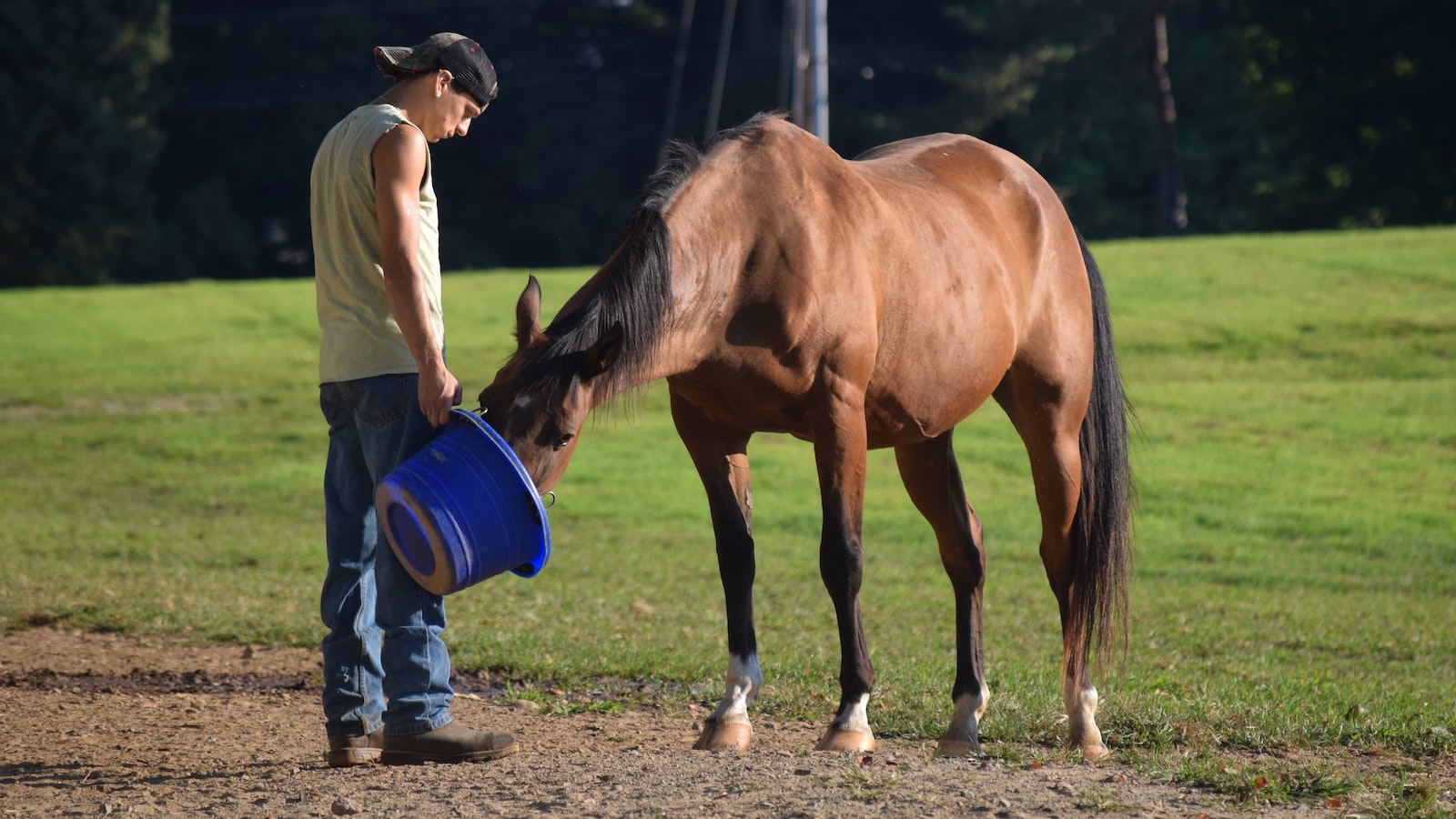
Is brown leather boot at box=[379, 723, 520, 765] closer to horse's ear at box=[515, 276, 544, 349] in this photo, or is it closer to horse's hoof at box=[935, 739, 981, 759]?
horse's ear at box=[515, 276, 544, 349]

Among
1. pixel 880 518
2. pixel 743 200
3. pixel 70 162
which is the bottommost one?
pixel 880 518

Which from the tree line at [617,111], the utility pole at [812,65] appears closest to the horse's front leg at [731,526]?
the utility pole at [812,65]

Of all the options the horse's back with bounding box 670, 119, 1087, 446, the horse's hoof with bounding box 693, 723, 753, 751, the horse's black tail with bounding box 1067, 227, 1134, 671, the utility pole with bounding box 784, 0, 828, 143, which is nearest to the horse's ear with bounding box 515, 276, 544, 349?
the horse's back with bounding box 670, 119, 1087, 446

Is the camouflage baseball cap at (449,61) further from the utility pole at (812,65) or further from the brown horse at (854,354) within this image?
the utility pole at (812,65)

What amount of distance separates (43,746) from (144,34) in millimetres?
36473

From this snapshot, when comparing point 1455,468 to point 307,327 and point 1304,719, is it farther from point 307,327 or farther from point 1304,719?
point 307,327

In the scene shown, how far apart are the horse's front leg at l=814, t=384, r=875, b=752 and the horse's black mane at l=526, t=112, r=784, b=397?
0.70 meters

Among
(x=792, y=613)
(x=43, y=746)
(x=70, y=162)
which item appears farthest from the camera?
(x=70, y=162)

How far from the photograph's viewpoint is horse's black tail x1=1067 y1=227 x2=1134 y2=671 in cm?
539

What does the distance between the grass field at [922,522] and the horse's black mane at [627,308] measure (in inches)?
8.4

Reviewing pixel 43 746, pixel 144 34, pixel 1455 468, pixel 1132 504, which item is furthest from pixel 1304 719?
pixel 144 34

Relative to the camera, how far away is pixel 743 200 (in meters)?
4.48

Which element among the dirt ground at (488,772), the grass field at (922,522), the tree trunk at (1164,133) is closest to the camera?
the dirt ground at (488,772)

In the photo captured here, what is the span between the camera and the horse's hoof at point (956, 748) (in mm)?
4688
